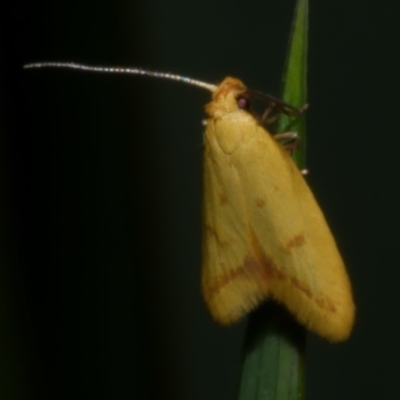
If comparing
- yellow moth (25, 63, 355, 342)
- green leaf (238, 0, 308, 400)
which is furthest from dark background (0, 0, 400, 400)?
green leaf (238, 0, 308, 400)

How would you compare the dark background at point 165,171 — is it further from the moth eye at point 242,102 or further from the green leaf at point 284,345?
the green leaf at point 284,345

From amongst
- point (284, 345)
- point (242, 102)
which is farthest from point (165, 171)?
point (284, 345)

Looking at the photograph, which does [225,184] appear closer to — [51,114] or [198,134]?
[51,114]

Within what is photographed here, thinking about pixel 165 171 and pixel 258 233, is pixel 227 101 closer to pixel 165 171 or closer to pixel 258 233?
pixel 258 233

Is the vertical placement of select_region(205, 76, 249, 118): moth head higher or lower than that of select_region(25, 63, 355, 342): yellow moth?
higher

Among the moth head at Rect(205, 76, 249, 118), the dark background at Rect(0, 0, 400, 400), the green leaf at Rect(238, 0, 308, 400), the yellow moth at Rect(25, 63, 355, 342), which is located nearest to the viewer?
A: the green leaf at Rect(238, 0, 308, 400)

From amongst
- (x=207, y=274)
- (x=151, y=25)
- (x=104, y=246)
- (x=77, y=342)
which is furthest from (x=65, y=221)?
(x=151, y=25)

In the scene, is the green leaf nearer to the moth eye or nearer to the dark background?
the moth eye

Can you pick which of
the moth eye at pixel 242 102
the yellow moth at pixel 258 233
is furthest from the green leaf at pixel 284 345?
the moth eye at pixel 242 102
